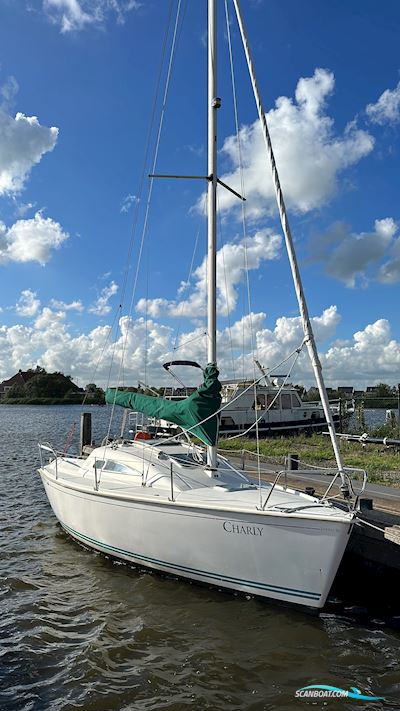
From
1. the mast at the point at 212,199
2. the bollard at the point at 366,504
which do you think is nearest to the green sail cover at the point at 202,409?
the mast at the point at 212,199

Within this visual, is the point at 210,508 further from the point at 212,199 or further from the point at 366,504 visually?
the point at 212,199

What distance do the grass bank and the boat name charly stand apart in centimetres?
400

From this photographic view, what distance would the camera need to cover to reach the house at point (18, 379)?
148663 millimetres

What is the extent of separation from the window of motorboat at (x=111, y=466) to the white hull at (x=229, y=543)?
0.93 metres

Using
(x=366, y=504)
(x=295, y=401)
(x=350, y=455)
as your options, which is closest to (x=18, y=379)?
(x=295, y=401)

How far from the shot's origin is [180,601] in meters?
8.03

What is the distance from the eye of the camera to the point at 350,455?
60.3 feet

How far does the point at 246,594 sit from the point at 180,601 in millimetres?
1058

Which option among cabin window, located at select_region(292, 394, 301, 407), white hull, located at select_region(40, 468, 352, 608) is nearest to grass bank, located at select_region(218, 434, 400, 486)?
white hull, located at select_region(40, 468, 352, 608)

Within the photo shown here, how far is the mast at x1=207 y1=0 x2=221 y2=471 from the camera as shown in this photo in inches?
382

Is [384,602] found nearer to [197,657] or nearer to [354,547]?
[354,547]

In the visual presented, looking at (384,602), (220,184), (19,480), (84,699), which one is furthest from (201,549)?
(19,480)

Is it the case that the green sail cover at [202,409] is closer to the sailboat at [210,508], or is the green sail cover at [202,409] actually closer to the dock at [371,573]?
the sailboat at [210,508]

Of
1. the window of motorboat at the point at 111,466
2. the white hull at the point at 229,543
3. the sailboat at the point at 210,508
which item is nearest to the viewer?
the white hull at the point at 229,543
